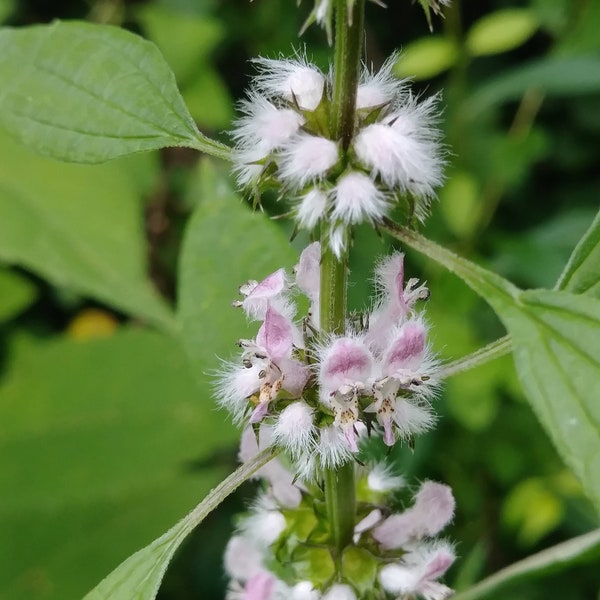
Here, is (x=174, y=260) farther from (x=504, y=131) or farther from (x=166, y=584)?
(x=504, y=131)

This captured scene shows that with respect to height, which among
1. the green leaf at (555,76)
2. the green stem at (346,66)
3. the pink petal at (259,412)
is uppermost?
the green leaf at (555,76)

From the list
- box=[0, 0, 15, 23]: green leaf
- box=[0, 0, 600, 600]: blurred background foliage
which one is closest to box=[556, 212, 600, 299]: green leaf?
box=[0, 0, 600, 600]: blurred background foliage

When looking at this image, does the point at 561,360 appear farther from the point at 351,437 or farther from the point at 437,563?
the point at 437,563

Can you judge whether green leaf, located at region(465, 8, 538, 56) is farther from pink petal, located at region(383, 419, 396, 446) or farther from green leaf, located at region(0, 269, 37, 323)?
pink petal, located at region(383, 419, 396, 446)

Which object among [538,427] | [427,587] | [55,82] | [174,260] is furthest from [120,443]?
[55,82]

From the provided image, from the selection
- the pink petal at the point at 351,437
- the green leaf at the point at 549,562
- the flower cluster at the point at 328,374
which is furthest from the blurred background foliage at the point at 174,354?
the pink petal at the point at 351,437

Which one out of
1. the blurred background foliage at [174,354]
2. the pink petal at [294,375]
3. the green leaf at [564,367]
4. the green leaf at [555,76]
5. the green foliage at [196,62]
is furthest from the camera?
the green foliage at [196,62]

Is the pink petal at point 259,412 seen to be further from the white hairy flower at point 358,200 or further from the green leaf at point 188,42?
the green leaf at point 188,42
